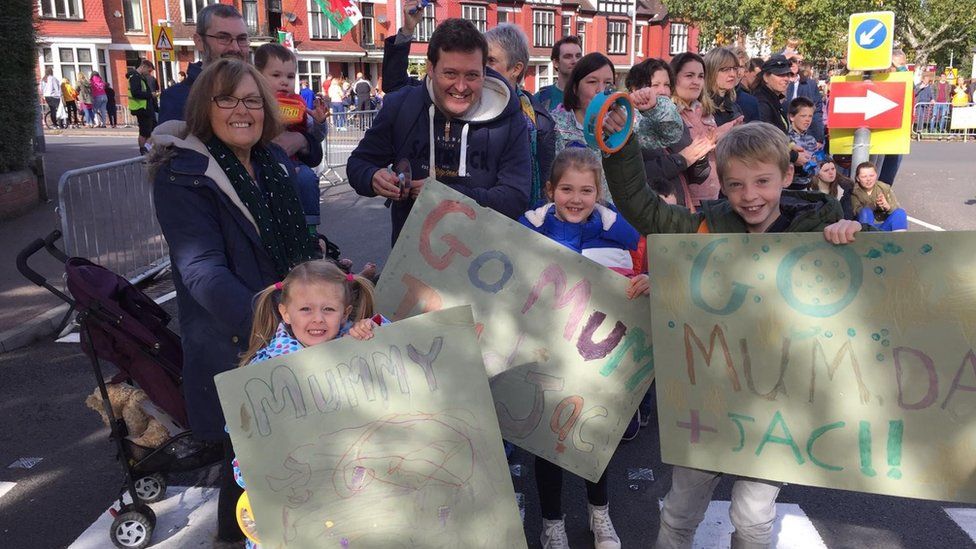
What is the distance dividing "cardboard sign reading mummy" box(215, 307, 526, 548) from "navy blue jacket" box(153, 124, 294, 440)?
0.49 metres

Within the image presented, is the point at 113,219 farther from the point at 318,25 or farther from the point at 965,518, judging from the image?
the point at 318,25

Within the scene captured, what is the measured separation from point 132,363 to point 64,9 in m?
46.0

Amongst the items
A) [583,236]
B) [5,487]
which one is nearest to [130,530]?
[5,487]

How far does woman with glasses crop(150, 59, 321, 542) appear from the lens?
2.76m

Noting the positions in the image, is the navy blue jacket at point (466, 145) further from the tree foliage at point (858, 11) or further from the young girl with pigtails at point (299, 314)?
the tree foliage at point (858, 11)

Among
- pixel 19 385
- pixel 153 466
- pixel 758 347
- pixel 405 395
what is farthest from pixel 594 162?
pixel 19 385

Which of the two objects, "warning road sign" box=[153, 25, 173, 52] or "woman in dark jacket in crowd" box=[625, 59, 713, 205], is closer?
"woman in dark jacket in crowd" box=[625, 59, 713, 205]

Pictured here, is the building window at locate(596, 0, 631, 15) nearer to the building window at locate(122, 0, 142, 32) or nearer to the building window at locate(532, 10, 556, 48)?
the building window at locate(532, 10, 556, 48)

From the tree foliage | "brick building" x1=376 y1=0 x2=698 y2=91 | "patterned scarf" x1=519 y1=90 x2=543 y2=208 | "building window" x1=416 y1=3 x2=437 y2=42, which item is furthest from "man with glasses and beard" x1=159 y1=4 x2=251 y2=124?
"building window" x1=416 y1=3 x2=437 y2=42

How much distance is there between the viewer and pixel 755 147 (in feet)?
8.91

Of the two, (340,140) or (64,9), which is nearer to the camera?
(340,140)

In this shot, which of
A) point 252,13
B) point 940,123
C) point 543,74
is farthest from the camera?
point 543,74

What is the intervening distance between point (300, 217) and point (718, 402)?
170 cm

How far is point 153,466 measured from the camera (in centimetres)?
348
